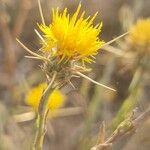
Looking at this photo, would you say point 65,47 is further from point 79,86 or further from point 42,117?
point 79,86

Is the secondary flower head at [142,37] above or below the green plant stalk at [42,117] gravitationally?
above

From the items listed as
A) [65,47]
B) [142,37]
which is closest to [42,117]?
[65,47]

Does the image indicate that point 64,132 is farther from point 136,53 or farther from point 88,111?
point 136,53

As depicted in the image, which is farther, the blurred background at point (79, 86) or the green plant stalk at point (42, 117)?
the blurred background at point (79, 86)

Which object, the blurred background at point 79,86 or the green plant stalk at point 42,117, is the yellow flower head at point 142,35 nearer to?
the blurred background at point 79,86

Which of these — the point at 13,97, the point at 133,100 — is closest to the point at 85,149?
the point at 133,100

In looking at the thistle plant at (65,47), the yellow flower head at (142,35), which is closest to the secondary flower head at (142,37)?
the yellow flower head at (142,35)
